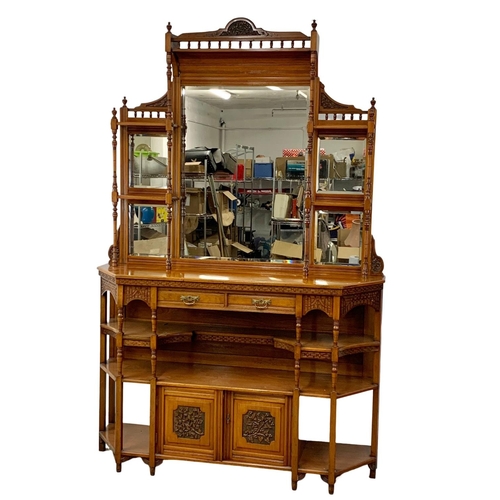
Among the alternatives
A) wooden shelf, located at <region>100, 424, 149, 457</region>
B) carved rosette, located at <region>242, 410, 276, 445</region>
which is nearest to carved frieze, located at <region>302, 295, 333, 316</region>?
carved rosette, located at <region>242, 410, 276, 445</region>

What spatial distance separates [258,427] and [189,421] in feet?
1.62

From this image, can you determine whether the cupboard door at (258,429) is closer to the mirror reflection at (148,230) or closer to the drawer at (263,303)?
the drawer at (263,303)

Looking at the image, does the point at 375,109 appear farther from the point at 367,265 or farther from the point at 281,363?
the point at 281,363

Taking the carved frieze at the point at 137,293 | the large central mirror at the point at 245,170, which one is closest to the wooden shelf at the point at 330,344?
the large central mirror at the point at 245,170

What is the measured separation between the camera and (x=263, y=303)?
4.96m

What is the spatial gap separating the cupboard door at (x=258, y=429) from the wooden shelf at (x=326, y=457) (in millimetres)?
164

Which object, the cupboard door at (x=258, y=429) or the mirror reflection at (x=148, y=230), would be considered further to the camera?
the mirror reflection at (x=148, y=230)

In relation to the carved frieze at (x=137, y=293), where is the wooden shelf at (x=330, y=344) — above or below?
below

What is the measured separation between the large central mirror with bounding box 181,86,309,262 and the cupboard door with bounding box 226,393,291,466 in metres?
1.03

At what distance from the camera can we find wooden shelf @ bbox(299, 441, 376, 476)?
198 inches

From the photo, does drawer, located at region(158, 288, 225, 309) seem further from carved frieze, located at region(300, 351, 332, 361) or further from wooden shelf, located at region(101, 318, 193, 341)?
carved frieze, located at region(300, 351, 332, 361)

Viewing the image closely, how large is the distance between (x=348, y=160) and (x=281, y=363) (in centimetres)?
158

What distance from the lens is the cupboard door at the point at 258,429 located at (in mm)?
5051

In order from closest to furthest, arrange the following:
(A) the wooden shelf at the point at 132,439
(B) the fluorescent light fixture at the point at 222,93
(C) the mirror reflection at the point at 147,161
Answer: (A) the wooden shelf at the point at 132,439, (B) the fluorescent light fixture at the point at 222,93, (C) the mirror reflection at the point at 147,161
